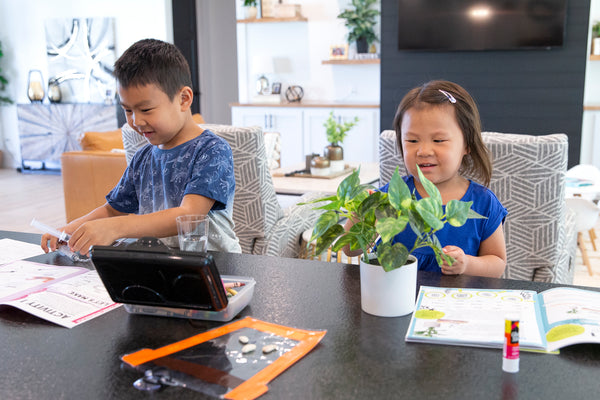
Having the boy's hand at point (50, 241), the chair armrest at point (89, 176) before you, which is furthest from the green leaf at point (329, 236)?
the chair armrest at point (89, 176)

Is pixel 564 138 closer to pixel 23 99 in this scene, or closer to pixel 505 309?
pixel 505 309

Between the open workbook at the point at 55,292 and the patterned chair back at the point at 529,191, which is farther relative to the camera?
the patterned chair back at the point at 529,191

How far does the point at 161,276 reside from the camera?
0.88 m

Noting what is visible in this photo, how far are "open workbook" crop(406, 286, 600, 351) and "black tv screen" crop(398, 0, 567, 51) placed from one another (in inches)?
183

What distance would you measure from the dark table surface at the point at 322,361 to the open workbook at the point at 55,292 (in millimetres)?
20

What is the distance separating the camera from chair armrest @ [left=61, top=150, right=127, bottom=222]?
3.84m

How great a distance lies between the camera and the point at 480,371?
74 centimetres

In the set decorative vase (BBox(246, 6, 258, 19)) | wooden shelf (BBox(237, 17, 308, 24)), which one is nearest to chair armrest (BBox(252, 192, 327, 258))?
wooden shelf (BBox(237, 17, 308, 24))

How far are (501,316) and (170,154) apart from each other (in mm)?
935

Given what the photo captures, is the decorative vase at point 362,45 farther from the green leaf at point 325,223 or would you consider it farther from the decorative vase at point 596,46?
the green leaf at point 325,223

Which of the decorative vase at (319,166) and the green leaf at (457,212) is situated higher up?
the green leaf at (457,212)

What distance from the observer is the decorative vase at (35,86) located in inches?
294

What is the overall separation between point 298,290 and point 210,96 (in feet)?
23.0

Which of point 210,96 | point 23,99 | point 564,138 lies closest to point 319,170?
point 564,138
